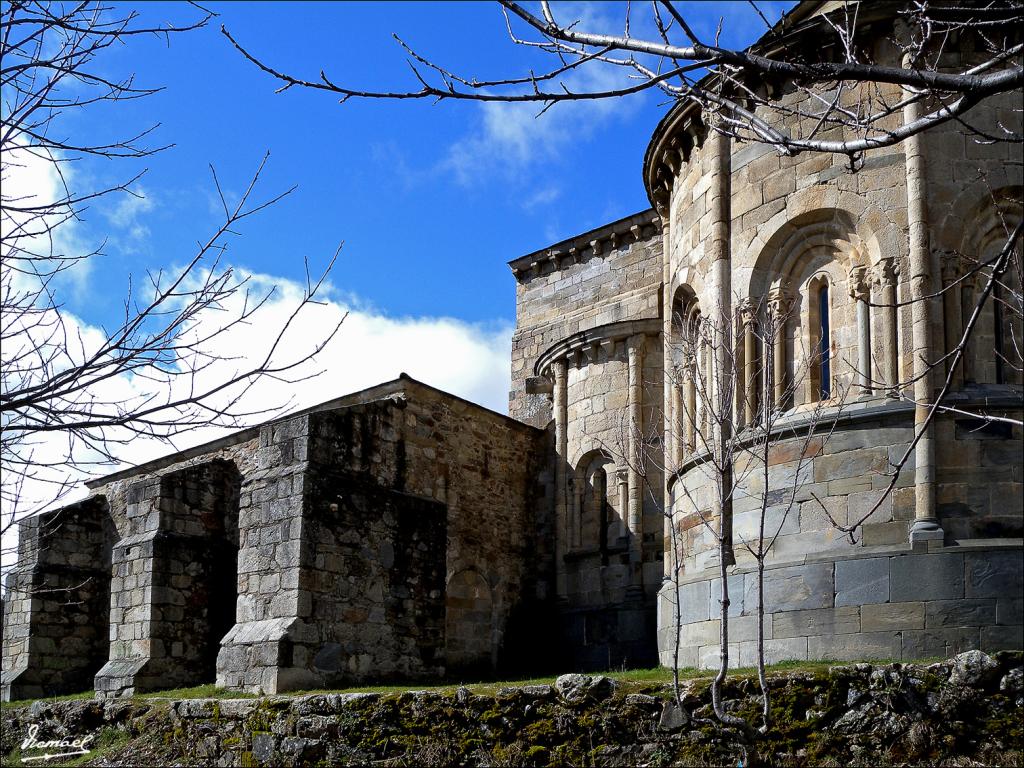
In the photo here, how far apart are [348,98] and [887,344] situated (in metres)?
8.18

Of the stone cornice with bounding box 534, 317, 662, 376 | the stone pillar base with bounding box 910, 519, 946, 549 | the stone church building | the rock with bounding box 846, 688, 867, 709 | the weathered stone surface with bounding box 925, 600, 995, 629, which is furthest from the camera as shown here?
the stone cornice with bounding box 534, 317, 662, 376

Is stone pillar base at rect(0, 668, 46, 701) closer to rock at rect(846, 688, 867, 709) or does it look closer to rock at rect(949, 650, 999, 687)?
rock at rect(846, 688, 867, 709)

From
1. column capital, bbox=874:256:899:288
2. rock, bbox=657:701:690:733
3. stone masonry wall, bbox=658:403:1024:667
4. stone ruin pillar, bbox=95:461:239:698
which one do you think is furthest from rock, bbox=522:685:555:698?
stone ruin pillar, bbox=95:461:239:698

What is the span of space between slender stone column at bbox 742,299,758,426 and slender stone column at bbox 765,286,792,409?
0.65ft

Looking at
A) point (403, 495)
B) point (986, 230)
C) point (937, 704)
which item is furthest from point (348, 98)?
point (403, 495)

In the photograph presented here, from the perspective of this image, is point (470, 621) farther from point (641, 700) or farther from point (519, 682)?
point (641, 700)

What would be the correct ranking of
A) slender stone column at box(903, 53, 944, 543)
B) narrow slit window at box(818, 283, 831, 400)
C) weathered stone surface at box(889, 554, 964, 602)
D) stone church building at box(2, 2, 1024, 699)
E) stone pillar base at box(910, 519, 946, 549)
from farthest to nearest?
narrow slit window at box(818, 283, 831, 400) → stone church building at box(2, 2, 1024, 699) → slender stone column at box(903, 53, 944, 543) → stone pillar base at box(910, 519, 946, 549) → weathered stone surface at box(889, 554, 964, 602)

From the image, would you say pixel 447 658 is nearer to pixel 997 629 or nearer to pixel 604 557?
pixel 604 557

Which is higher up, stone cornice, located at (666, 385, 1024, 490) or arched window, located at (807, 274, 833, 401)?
arched window, located at (807, 274, 833, 401)

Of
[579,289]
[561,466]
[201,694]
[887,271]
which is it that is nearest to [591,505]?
[561,466]

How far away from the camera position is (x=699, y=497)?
1310cm

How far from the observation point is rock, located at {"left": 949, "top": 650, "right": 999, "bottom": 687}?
859 cm

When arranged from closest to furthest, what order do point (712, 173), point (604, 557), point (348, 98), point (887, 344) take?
point (348, 98), point (887, 344), point (712, 173), point (604, 557)

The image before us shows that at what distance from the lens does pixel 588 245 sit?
807 inches
